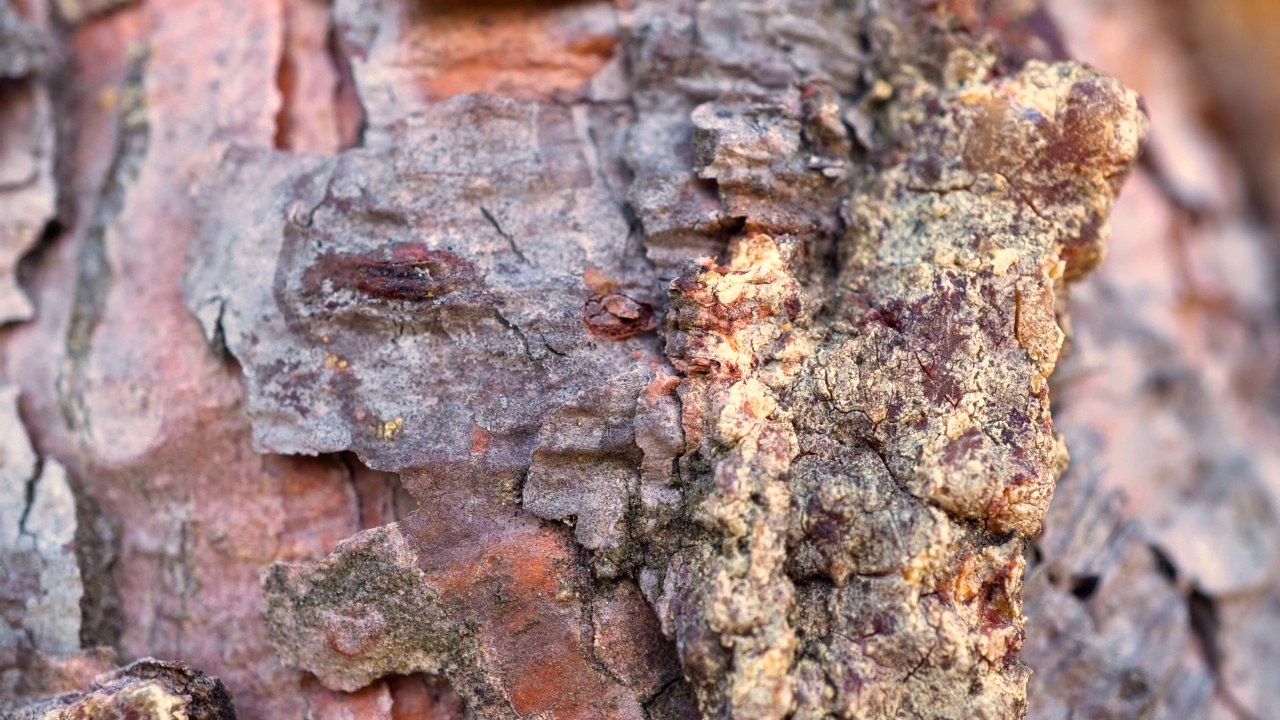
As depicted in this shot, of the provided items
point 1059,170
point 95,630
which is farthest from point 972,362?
point 95,630

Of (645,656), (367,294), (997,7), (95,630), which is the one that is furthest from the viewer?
(997,7)

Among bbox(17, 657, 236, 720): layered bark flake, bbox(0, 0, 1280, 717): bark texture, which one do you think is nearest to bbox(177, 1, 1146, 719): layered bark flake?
bbox(0, 0, 1280, 717): bark texture

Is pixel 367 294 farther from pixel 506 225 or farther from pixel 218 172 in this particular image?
pixel 218 172

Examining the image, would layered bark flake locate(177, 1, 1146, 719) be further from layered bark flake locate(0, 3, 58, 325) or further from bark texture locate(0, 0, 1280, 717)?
layered bark flake locate(0, 3, 58, 325)

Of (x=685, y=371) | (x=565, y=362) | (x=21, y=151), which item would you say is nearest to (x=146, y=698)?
(x=565, y=362)

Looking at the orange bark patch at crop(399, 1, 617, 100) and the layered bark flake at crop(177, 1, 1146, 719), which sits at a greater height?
the orange bark patch at crop(399, 1, 617, 100)

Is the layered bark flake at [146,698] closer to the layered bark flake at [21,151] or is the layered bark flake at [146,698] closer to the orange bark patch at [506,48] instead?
the layered bark flake at [21,151]

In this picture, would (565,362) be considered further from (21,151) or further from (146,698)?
(21,151)
